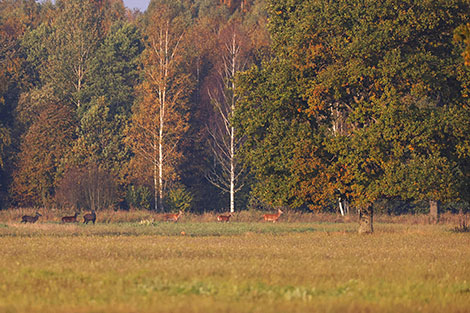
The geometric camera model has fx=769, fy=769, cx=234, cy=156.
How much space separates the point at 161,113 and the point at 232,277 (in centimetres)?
5391

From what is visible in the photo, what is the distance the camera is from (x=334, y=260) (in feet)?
89.9

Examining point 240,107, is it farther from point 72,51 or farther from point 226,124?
point 72,51

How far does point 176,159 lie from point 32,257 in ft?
168

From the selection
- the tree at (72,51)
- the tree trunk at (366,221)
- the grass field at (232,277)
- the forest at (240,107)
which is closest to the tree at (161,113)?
the forest at (240,107)

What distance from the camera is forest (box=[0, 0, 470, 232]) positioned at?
39656 mm

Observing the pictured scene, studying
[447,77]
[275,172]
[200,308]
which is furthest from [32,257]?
[447,77]

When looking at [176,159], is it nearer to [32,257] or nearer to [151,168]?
[151,168]

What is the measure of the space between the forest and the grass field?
21.1 feet

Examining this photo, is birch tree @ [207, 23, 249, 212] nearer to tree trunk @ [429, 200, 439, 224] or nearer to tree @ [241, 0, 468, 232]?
tree trunk @ [429, 200, 439, 224]

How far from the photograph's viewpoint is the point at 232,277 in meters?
21.2

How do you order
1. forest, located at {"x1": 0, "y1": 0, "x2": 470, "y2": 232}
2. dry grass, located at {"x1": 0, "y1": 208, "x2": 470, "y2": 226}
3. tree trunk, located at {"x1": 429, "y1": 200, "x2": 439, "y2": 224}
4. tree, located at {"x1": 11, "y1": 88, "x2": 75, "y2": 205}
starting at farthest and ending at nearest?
1. tree, located at {"x1": 11, "y1": 88, "x2": 75, "y2": 205}
2. tree trunk, located at {"x1": 429, "y1": 200, "x2": 439, "y2": 224}
3. dry grass, located at {"x1": 0, "y1": 208, "x2": 470, "y2": 226}
4. forest, located at {"x1": 0, "y1": 0, "x2": 470, "y2": 232}

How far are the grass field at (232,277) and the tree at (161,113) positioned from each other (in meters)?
38.6

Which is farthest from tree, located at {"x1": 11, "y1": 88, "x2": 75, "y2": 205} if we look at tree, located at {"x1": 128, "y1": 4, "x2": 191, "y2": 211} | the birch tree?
the birch tree

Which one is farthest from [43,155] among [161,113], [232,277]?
[232,277]
